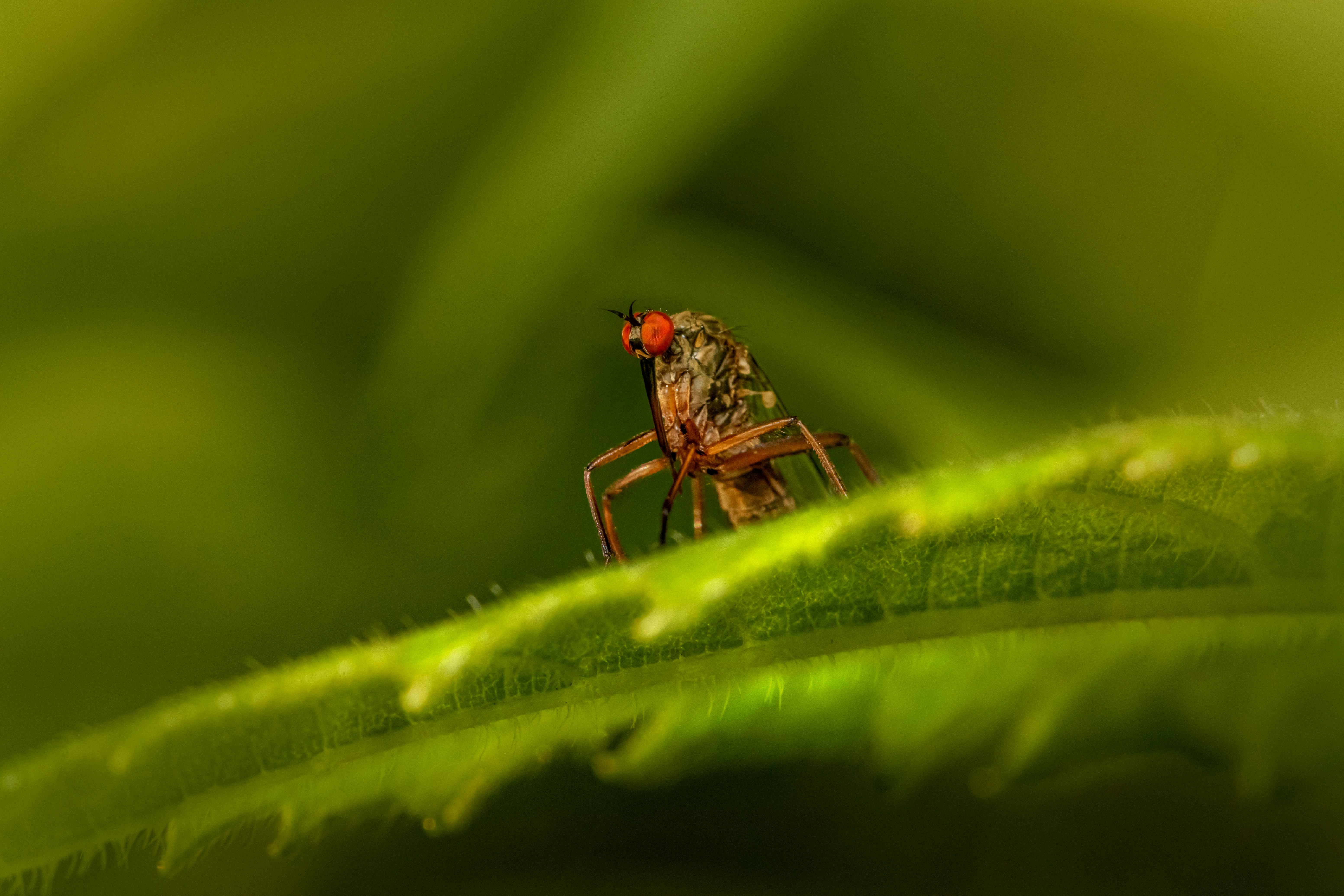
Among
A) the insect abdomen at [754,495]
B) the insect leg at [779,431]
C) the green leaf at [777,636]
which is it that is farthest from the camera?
the insect abdomen at [754,495]

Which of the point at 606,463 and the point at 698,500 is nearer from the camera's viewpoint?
the point at 606,463

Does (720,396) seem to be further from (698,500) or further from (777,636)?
(777,636)

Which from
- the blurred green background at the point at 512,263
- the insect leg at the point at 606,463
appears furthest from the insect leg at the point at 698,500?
the blurred green background at the point at 512,263

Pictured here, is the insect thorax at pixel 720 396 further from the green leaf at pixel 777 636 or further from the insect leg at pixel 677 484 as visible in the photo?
the green leaf at pixel 777 636

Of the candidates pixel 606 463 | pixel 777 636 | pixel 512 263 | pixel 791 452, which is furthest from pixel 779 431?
pixel 777 636

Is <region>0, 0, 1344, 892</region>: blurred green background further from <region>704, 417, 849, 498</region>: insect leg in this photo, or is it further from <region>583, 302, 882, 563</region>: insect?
<region>704, 417, 849, 498</region>: insect leg

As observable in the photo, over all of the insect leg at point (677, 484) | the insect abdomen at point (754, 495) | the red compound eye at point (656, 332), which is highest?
the red compound eye at point (656, 332)

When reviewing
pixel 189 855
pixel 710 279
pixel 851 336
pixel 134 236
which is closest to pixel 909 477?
pixel 189 855
